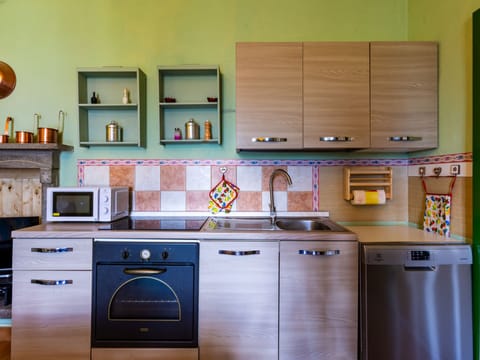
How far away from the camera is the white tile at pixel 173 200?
2221 millimetres

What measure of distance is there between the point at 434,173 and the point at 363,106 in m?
0.66

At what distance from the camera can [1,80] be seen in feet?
3.52

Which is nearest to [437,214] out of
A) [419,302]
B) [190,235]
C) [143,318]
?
[419,302]

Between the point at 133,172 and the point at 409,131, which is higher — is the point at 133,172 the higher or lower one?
the lower one

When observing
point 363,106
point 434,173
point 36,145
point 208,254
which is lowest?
point 208,254

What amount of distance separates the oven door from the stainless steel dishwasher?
1.01 m

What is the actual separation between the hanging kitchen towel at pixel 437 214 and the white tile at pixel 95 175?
242 centimetres

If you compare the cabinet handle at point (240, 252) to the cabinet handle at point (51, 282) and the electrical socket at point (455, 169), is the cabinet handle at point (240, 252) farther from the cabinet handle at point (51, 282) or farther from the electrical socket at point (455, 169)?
the electrical socket at point (455, 169)

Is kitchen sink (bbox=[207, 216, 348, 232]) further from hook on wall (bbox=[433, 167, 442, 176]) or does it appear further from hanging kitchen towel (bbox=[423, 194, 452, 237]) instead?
hook on wall (bbox=[433, 167, 442, 176])

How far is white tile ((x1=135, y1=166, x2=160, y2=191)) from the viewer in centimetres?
223

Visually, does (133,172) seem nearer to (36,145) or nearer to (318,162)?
(36,145)

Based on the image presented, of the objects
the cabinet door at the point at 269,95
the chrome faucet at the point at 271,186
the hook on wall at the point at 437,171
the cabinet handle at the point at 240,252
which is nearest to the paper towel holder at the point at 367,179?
the hook on wall at the point at 437,171

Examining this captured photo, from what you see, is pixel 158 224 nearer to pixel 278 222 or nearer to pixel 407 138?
pixel 278 222

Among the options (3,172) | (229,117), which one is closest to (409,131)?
(229,117)
